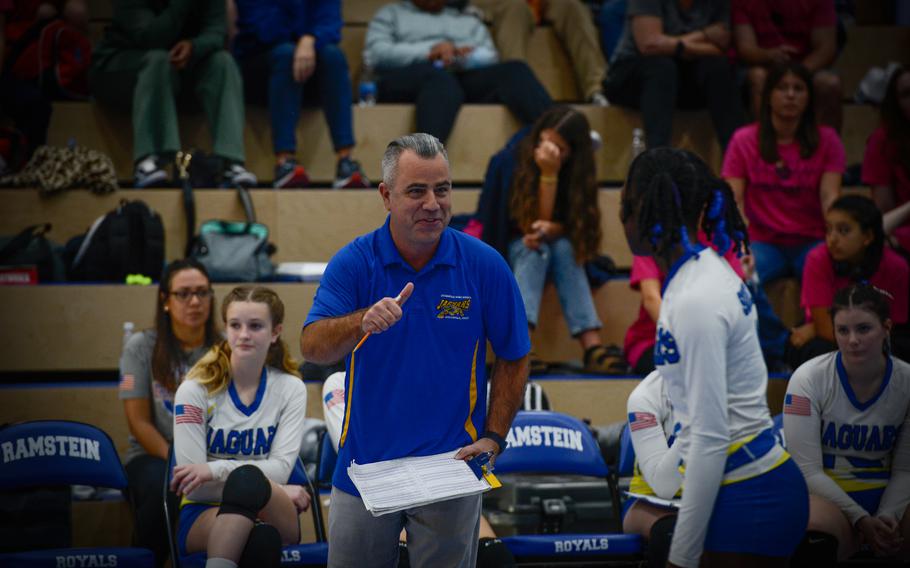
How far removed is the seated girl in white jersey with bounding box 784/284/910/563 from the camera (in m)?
3.41

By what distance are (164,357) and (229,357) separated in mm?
552

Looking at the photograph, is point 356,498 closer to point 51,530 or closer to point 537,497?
point 537,497

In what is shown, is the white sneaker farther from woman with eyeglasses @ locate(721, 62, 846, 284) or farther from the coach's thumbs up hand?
the coach's thumbs up hand

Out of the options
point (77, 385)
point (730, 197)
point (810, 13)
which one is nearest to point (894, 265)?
point (810, 13)

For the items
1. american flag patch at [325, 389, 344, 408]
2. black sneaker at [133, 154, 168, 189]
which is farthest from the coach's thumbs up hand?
black sneaker at [133, 154, 168, 189]

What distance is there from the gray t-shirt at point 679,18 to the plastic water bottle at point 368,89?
142 cm

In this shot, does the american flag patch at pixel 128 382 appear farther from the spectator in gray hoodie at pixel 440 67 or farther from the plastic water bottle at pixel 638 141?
the plastic water bottle at pixel 638 141

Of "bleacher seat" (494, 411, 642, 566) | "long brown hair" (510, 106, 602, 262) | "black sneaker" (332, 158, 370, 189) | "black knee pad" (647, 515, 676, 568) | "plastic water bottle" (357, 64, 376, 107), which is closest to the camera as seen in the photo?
"black knee pad" (647, 515, 676, 568)

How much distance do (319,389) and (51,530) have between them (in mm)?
1218

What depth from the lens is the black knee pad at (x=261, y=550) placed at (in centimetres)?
312

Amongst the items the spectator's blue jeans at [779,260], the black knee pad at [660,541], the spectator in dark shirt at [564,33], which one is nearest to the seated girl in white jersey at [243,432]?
the black knee pad at [660,541]

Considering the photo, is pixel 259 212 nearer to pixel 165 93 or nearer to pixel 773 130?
pixel 165 93

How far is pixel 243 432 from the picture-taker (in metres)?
3.48

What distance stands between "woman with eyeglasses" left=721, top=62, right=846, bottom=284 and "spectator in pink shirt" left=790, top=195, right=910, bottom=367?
0.47m
